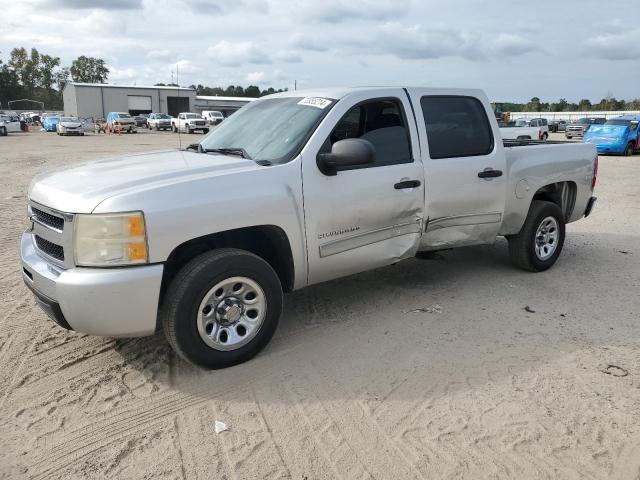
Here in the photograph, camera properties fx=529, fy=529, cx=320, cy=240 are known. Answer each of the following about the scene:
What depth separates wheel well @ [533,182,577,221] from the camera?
6.02 metres

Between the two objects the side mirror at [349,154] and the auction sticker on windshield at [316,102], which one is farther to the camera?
the auction sticker on windshield at [316,102]

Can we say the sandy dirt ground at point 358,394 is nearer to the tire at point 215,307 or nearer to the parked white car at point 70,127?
the tire at point 215,307

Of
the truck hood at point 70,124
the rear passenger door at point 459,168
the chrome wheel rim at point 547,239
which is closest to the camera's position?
the rear passenger door at point 459,168

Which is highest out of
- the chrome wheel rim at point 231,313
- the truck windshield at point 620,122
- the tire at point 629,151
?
the truck windshield at point 620,122

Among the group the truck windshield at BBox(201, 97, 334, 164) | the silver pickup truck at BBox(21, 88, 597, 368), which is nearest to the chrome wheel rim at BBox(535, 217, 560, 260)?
the silver pickup truck at BBox(21, 88, 597, 368)

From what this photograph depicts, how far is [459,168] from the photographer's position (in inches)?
190

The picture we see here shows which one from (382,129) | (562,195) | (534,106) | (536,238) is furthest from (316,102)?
(534,106)

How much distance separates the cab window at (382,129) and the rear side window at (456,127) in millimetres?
279

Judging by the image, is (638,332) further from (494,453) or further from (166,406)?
(166,406)

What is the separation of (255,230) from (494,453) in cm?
212

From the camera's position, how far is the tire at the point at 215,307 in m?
3.38

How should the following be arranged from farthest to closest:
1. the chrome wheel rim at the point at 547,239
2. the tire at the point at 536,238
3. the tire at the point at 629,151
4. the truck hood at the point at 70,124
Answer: the truck hood at the point at 70,124 → the tire at the point at 629,151 → the chrome wheel rim at the point at 547,239 → the tire at the point at 536,238

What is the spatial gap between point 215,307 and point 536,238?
388 centimetres

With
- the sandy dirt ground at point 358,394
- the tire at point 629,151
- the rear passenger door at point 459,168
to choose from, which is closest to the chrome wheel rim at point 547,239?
the sandy dirt ground at point 358,394
